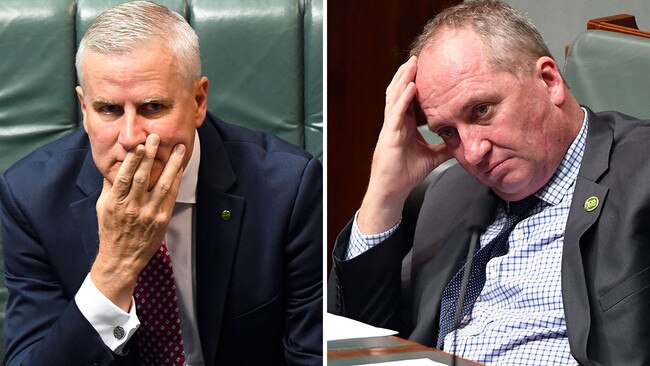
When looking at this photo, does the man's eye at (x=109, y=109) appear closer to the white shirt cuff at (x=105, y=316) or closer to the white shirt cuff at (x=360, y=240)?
the white shirt cuff at (x=105, y=316)

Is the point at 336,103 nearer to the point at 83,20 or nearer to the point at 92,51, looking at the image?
the point at 92,51

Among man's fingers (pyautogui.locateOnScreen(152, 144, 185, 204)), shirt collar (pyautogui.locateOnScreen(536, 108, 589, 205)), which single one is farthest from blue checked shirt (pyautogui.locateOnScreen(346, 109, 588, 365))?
man's fingers (pyautogui.locateOnScreen(152, 144, 185, 204))

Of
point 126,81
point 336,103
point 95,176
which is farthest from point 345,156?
point 95,176

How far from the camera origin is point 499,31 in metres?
0.60

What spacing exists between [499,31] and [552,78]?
0.04 m

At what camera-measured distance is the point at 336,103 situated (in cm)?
66

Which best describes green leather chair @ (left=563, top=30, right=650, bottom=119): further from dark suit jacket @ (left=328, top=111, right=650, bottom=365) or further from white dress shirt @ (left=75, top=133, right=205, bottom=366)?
white dress shirt @ (left=75, top=133, right=205, bottom=366)

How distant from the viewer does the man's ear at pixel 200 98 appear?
3.62 feet

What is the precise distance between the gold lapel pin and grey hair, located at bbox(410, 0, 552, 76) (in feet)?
0.28

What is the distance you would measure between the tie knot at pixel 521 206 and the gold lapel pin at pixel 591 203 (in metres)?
0.04

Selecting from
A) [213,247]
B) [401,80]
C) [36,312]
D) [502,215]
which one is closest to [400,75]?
[401,80]

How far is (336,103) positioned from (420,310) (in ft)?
0.49

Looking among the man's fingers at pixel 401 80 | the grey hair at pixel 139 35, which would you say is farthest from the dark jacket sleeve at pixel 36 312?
the man's fingers at pixel 401 80

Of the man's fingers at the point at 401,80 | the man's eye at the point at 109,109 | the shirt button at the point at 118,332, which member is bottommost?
the shirt button at the point at 118,332
